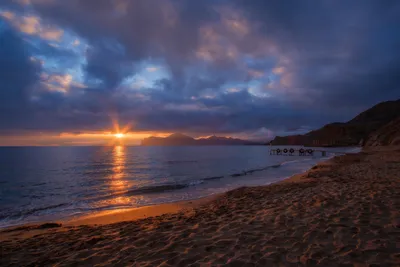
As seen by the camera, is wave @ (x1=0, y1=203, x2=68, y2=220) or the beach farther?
wave @ (x1=0, y1=203, x2=68, y2=220)

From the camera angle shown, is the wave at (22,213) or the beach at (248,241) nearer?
the beach at (248,241)

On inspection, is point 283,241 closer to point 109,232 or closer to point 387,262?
point 387,262

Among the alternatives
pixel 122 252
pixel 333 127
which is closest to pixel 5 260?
pixel 122 252

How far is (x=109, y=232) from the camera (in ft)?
22.3

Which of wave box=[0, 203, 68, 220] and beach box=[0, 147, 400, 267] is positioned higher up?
beach box=[0, 147, 400, 267]

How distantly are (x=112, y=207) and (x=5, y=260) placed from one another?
812 centimetres

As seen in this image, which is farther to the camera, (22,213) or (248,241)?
(22,213)

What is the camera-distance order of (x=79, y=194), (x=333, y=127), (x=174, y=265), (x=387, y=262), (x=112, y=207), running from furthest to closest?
1. (x=333, y=127)
2. (x=79, y=194)
3. (x=112, y=207)
4. (x=174, y=265)
5. (x=387, y=262)

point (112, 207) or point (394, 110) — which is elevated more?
point (394, 110)

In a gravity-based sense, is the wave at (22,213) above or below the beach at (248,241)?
below

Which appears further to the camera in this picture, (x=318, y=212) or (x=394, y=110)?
(x=394, y=110)

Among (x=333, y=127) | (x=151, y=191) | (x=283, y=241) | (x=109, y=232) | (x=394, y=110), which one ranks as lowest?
(x=151, y=191)

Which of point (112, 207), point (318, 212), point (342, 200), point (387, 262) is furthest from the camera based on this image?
point (112, 207)

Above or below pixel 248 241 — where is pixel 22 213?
below
